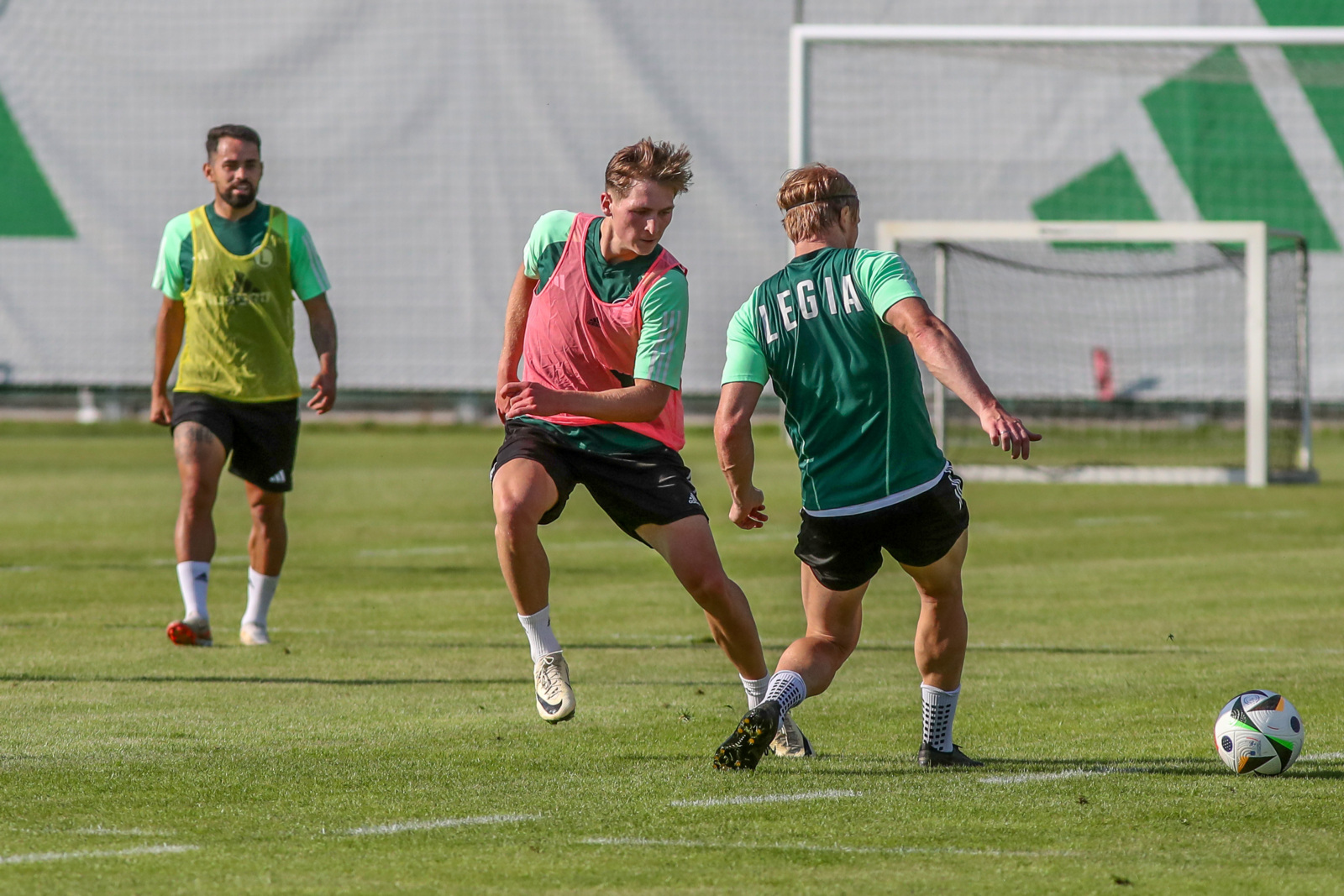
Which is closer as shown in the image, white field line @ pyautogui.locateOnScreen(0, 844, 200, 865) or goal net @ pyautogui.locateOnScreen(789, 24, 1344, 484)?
white field line @ pyautogui.locateOnScreen(0, 844, 200, 865)

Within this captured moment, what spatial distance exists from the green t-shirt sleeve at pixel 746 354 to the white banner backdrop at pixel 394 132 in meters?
23.2

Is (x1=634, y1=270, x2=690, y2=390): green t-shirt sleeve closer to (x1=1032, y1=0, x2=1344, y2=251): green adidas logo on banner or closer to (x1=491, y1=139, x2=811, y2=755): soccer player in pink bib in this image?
(x1=491, y1=139, x2=811, y2=755): soccer player in pink bib

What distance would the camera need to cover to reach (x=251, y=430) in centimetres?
916

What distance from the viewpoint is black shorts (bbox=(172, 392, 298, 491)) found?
9.10 meters

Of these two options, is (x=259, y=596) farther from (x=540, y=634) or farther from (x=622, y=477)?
(x=622, y=477)

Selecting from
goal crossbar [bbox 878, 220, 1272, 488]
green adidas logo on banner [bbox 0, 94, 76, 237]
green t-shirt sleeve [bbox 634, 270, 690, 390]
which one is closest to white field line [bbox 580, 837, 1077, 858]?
green t-shirt sleeve [bbox 634, 270, 690, 390]

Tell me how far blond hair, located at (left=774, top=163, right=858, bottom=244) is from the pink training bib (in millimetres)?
607

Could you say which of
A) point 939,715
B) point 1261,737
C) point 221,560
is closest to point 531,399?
point 939,715

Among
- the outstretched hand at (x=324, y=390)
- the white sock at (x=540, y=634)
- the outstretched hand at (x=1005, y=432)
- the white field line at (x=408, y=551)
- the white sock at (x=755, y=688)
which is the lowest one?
the white field line at (x=408, y=551)

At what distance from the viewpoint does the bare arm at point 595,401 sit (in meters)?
5.88

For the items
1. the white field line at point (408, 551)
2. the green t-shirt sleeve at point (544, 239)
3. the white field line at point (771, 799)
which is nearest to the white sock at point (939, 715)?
the white field line at point (771, 799)

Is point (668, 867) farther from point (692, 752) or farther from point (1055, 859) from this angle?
point (692, 752)

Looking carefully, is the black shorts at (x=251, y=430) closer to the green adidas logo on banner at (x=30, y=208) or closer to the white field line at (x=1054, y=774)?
the white field line at (x=1054, y=774)

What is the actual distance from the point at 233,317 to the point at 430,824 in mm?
4656
